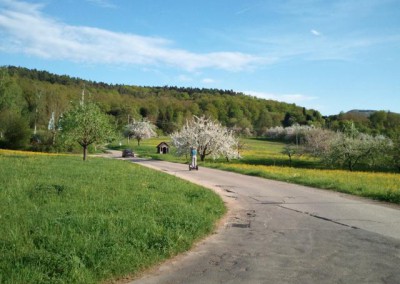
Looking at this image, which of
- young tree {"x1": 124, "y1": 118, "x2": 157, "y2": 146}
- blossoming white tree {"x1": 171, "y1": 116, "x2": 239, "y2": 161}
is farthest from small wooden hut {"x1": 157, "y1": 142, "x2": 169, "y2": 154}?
young tree {"x1": 124, "y1": 118, "x2": 157, "y2": 146}

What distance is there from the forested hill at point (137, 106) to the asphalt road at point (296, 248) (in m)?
79.6

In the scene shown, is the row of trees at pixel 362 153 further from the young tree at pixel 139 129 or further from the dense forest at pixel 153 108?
the young tree at pixel 139 129

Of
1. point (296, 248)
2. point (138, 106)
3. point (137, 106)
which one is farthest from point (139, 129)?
point (296, 248)

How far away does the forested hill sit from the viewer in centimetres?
9475

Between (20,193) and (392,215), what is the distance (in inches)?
427

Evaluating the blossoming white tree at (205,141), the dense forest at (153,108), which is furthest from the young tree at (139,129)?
the blossoming white tree at (205,141)

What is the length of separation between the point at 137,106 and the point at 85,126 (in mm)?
111676

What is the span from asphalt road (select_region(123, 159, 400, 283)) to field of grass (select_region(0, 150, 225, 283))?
1.50ft

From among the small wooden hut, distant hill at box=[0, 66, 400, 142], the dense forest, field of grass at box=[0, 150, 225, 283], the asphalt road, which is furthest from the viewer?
distant hill at box=[0, 66, 400, 142]

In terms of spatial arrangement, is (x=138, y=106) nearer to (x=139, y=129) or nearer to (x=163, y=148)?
(x=139, y=129)

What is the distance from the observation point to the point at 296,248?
8188mm

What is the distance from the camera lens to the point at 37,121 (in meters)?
93.3

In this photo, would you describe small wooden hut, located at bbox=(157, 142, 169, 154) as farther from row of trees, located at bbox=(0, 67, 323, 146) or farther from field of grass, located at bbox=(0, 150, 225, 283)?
Answer: field of grass, located at bbox=(0, 150, 225, 283)

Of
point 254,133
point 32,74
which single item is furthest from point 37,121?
point 254,133
